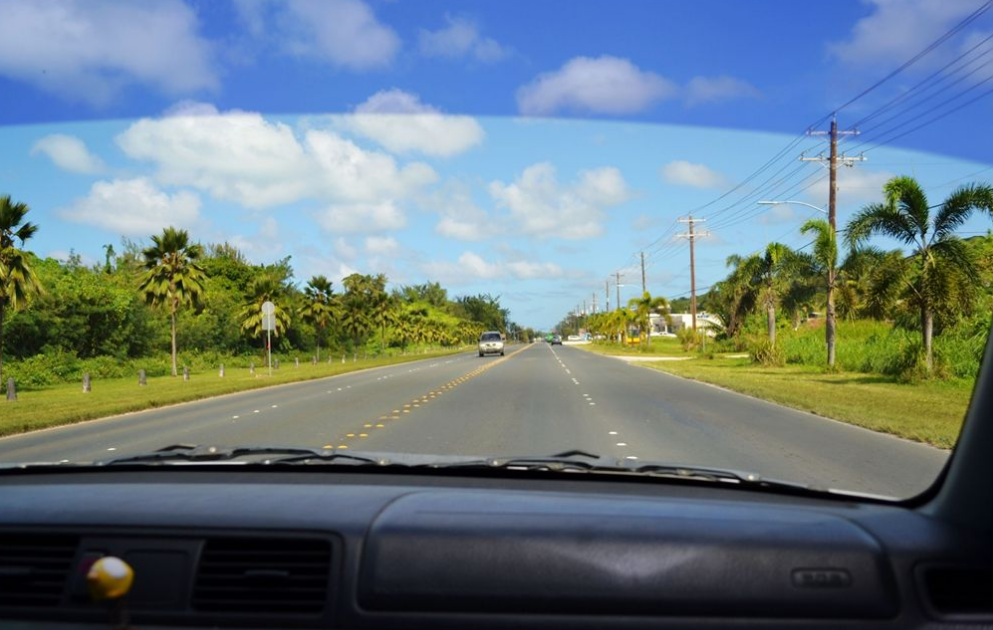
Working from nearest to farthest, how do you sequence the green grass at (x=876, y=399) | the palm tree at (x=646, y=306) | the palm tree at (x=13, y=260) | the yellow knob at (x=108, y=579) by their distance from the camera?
the yellow knob at (x=108, y=579), the green grass at (x=876, y=399), the palm tree at (x=13, y=260), the palm tree at (x=646, y=306)

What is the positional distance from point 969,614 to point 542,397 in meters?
19.9

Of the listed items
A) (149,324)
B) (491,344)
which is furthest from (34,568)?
(491,344)

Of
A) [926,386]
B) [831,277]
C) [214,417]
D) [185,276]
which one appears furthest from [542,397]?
[185,276]

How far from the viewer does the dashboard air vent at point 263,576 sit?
2697 mm

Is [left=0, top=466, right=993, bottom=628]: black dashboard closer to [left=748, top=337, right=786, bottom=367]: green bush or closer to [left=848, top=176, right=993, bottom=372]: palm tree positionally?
[left=848, top=176, right=993, bottom=372]: palm tree

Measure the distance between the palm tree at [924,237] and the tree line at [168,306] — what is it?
2643 centimetres

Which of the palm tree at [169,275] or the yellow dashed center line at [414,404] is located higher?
the palm tree at [169,275]

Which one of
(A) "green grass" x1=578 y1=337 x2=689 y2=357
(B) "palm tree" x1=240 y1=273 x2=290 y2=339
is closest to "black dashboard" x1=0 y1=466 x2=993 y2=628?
(B) "palm tree" x1=240 y1=273 x2=290 y2=339

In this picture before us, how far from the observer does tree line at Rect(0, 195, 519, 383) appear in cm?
4344

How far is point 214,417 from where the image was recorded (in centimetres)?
1833

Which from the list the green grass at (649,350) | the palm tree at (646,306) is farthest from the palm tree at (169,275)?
the palm tree at (646,306)

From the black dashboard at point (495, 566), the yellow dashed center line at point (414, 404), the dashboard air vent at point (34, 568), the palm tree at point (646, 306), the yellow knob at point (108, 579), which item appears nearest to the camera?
the yellow knob at point (108, 579)

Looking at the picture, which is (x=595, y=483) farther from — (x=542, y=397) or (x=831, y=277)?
(x=831, y=277)

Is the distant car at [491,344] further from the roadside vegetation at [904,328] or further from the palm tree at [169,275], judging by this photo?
the roadside vegetation at [904,328]
